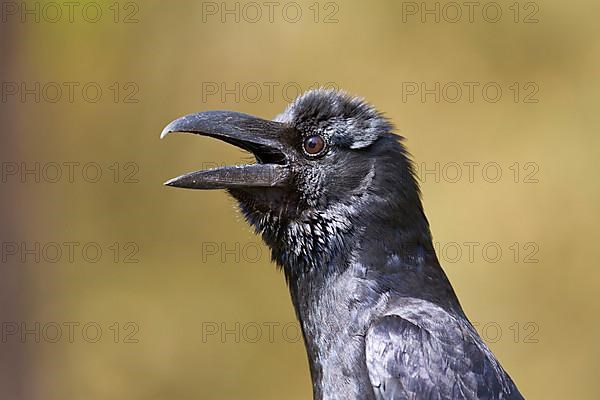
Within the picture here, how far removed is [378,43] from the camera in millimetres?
8586

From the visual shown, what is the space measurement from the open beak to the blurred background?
4255 millimetres

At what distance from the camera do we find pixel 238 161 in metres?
8.16

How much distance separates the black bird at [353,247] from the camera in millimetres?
3799

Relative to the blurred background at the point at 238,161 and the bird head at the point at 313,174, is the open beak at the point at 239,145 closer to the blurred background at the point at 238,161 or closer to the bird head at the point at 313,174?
the bird head at the point at 313,174

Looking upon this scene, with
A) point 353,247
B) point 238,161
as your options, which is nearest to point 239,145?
point 353,247

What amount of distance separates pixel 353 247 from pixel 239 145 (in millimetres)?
654

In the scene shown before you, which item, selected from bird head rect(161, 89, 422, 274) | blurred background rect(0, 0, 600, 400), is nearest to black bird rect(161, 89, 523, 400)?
bird head rect(161, 89, 422, 274)

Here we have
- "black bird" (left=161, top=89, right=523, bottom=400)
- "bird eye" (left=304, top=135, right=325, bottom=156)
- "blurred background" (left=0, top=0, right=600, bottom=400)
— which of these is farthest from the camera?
"blurred background" (left=0, top=0, right=600, bottom=400)

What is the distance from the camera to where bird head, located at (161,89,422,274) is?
408 cm

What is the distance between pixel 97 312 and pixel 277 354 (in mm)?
1629

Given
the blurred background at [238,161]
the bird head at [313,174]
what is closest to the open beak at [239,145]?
the bird head at [313,174]

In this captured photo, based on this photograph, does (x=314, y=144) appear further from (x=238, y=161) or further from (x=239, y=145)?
(x=238, y=161)

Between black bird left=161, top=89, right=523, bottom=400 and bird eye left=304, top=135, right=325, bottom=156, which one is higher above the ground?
bird eye left=304, top=135, right=325, bottom=156

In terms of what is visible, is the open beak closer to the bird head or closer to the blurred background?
the bird head
